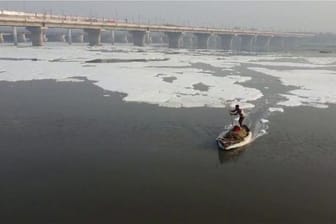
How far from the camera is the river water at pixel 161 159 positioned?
9961 millimetres

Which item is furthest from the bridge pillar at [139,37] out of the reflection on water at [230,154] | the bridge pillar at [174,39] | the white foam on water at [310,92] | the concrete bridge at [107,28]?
the reflection on water at [230,154]

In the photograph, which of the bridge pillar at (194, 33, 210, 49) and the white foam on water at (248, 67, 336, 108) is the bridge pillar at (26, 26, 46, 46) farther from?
the white foam on water at (248, 67, 336, 108)

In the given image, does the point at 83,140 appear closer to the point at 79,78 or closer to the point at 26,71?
the point at 79,78

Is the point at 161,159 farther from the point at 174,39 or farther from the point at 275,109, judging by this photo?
the point at 174,39

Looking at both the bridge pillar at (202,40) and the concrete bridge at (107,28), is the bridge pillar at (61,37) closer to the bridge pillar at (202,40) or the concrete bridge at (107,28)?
the concrete bridge at (107,28)

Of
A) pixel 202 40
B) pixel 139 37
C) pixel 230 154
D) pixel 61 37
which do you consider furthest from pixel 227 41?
pixel 230 154

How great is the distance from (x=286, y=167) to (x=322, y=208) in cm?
299

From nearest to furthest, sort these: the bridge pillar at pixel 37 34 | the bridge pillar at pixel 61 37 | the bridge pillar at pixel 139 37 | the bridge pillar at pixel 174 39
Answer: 1. the bridge pillar at pixel 37 34
2. the bridge pillar at pixel 139 37
3. the bridge pillar at pixel 174 39
4. the bridge pillar at pixel 61 37

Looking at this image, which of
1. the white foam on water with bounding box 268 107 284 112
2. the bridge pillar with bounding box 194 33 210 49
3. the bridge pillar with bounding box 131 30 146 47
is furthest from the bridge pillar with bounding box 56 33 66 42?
the white foam on water with bounding box 268 107 284 112

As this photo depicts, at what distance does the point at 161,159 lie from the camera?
44.9 feet

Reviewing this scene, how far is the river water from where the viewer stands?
392 inches

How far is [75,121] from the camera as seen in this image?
18.6 meters

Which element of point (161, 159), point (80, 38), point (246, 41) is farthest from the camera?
point (246, 41)

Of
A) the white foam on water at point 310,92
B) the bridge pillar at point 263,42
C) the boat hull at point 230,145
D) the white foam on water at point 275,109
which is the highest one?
the boat hull at point 230,145
